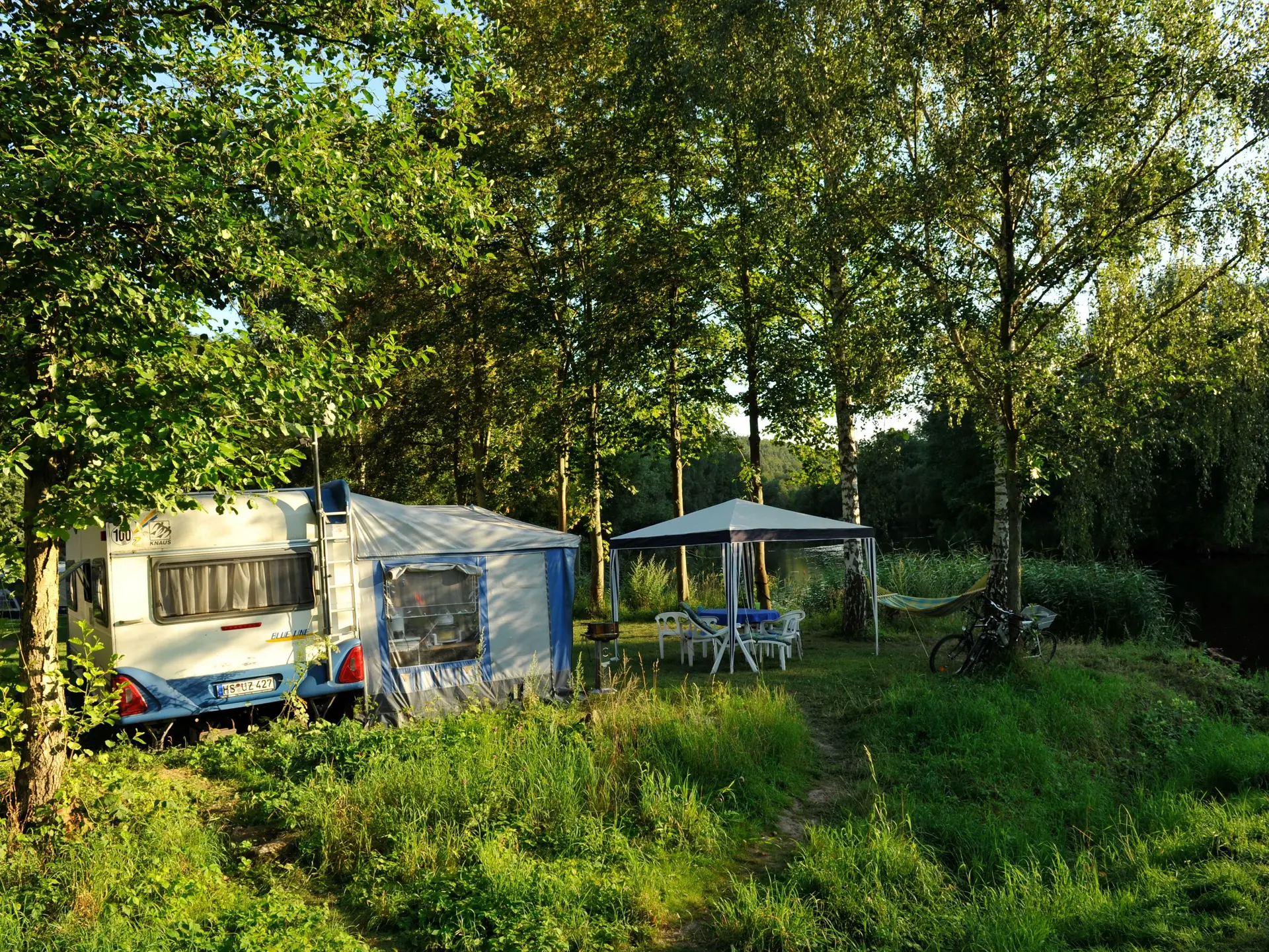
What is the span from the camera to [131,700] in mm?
7312

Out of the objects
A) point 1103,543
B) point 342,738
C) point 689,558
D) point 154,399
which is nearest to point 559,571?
point 342,738

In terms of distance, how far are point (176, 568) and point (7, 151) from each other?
162 inches

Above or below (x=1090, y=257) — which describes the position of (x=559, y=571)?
below

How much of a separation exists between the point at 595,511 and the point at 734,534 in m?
6.62

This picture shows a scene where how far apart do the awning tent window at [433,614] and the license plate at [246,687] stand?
111cm

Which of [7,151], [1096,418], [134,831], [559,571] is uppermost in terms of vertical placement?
[7,151]

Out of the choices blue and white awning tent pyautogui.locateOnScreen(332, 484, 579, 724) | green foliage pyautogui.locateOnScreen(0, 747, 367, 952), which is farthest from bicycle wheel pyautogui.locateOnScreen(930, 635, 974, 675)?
green foliage pyautogui.locateOnScreen(0, 747, 367, 952)

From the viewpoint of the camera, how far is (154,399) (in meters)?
4.80

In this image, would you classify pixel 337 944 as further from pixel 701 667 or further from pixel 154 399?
pixel 701 667

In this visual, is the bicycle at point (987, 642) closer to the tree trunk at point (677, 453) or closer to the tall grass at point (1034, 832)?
the tall grass at point (1034, 832)

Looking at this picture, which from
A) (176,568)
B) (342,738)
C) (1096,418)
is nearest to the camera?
(342,738)

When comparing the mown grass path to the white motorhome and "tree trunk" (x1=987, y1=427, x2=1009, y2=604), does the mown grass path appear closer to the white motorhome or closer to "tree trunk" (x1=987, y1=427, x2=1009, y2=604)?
"tree trunk" (x1=987, y1=427, x2=1009, y2=604)

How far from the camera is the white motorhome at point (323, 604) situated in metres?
7.54

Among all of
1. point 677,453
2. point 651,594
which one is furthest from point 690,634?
point 651,594
